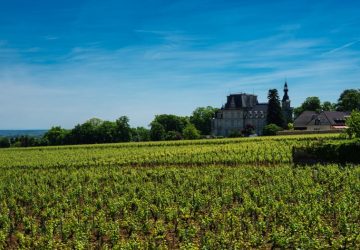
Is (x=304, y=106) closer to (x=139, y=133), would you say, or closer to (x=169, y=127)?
(x=169, y=127)

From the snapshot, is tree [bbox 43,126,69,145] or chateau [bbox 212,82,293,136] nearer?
chateau [bbox 212,82,293,136]

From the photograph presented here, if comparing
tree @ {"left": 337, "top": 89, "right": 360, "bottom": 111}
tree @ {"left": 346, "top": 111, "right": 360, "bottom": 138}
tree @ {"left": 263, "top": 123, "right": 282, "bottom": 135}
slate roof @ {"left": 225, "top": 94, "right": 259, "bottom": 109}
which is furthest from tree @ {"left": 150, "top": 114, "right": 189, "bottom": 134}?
tree @ {"left": 346, "top": 111, "right": 360, "bottom": 138}

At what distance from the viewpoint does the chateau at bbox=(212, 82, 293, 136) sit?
366ft

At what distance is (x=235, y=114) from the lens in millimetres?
114125

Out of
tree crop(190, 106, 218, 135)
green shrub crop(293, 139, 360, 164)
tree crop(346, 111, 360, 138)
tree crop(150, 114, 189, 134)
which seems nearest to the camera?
green shrub crop(293, 139, 360, 164)

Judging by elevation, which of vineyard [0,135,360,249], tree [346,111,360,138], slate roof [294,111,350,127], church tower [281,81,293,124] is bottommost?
vineyard [0,135,360,249]

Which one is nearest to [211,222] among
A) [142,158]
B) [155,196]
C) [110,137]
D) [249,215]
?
[249,215]

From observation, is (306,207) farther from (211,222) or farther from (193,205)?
(193,205)

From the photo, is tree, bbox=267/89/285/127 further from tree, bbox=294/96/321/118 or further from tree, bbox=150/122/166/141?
tree, bbox=294/96/321/118

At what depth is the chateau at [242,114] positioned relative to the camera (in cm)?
11156

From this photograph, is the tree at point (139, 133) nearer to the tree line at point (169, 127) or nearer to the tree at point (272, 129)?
the tree line at point (169, 127)

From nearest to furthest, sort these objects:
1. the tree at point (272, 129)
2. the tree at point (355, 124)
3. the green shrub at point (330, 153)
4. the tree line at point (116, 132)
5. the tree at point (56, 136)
→ the green shrub at point (330, 153), the tree at point (355, 124), the tree at point (272, 129), the tree line at point (116, 132), the tree at point (56, 136)

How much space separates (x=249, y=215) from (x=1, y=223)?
10647mm

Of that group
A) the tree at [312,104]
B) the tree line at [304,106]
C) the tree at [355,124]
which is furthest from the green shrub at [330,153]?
the tree at [312,104]
